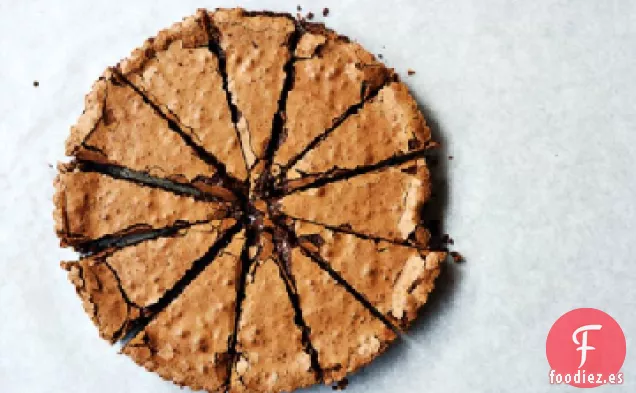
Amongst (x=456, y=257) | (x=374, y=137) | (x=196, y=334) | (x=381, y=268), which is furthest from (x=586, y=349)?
(x=196, y=334)

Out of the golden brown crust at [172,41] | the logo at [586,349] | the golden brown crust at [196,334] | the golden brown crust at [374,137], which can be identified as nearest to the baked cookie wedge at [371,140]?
the golden brown crust at [374,137]

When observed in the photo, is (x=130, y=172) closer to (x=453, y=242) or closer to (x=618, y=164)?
(x=453, y=242)

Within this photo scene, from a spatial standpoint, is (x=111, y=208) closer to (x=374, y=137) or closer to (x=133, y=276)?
(x=133, y=276)

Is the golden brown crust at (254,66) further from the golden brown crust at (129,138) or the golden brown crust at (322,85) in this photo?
the golden brown crust at (129,138)

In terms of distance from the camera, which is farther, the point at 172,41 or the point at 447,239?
the point at 447,239

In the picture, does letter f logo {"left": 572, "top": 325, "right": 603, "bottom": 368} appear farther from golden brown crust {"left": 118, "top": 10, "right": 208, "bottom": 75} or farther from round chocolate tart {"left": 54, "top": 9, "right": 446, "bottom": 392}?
golden brown crust {"left": 118, "top": 10, "right": 208, "bottom": 75}

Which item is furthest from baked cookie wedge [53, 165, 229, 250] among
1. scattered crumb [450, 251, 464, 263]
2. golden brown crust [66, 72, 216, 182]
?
scattered crumb [450, 251, 464, 263]
